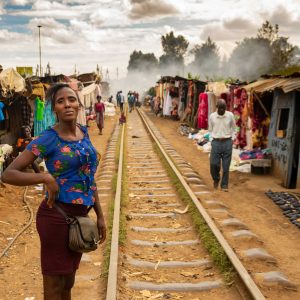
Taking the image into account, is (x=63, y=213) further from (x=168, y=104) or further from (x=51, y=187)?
(x=168, y=104)

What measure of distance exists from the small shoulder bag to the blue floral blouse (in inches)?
4.5

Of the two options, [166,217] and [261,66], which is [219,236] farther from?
[261,66]

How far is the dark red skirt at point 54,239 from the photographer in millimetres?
2986

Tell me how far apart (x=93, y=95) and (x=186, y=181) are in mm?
17595

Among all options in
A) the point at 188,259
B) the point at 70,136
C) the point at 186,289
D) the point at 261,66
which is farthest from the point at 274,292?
the point at 261,66

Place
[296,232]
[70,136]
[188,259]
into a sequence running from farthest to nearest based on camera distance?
[296,232] < [188,259] < [70,136]

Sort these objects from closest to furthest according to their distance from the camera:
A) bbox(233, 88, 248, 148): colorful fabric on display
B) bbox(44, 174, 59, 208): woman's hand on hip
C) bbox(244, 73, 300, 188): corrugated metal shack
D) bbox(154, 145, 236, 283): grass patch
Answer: bbox(44, 174, 59, 208): woman's hand on hip, bbox(154, 145, 236, 283): grass patch, bbox(244, 73, 300, 188): corrugated metal shack, bbox(233, 88, 248, 148): colorful fabric on display

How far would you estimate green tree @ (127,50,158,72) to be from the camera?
111562mm

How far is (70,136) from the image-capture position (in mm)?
3090

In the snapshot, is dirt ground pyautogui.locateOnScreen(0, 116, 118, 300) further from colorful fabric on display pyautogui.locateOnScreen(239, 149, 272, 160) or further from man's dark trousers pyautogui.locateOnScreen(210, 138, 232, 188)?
colorful fabric on display pyautogui.locateOnScreen(239, 149, 272, 160)

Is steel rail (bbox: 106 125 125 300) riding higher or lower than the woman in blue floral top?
lower

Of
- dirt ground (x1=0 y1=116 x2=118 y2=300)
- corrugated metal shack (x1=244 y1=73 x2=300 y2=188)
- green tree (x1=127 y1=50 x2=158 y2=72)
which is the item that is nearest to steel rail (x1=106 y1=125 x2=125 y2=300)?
dirt ground (x1=0 y1=116 x2=118 y2=300)

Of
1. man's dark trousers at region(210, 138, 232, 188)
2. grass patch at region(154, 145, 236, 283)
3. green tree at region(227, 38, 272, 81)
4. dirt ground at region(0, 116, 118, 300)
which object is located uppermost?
green tree at region(227, 38, 272, 81)

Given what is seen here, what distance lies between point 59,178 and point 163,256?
10.7 ft
